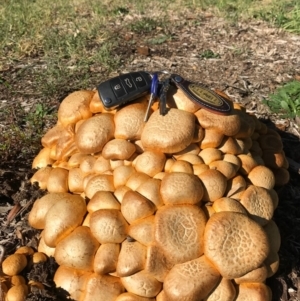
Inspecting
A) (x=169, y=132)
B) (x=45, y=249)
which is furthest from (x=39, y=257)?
(x=169, y=132)

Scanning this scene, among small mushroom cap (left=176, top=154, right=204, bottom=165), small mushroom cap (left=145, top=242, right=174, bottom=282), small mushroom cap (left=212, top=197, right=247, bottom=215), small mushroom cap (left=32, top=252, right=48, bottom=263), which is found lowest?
small mushroom cap (left=32, top=252, right=48, bottom=263)

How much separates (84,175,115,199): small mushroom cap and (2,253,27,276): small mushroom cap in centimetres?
55

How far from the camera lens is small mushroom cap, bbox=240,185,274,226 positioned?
2520mm

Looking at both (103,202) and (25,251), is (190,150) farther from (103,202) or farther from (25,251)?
(25,251)

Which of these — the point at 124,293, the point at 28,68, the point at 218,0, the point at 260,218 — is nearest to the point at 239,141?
the point at 260,218

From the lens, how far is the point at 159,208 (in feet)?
7.89

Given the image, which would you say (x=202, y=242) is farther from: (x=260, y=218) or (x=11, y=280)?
(x=11, y=280)

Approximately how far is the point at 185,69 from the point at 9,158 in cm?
279

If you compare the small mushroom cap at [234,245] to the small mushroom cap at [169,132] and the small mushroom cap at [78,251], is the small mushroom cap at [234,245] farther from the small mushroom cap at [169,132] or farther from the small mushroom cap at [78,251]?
the small mushroom cap at [78,251]

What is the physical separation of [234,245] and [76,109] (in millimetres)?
1413

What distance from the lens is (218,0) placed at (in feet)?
25.9

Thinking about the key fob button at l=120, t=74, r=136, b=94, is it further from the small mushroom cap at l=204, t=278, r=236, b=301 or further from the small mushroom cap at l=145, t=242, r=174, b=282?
the small mushroom cap at l=204, t=278, r=236, b=301

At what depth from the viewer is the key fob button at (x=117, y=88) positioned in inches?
106

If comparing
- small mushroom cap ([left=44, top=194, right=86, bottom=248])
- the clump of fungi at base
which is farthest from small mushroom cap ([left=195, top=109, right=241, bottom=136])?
small mushroom cap ([left=44, top=194, right=86, bottom=248])
